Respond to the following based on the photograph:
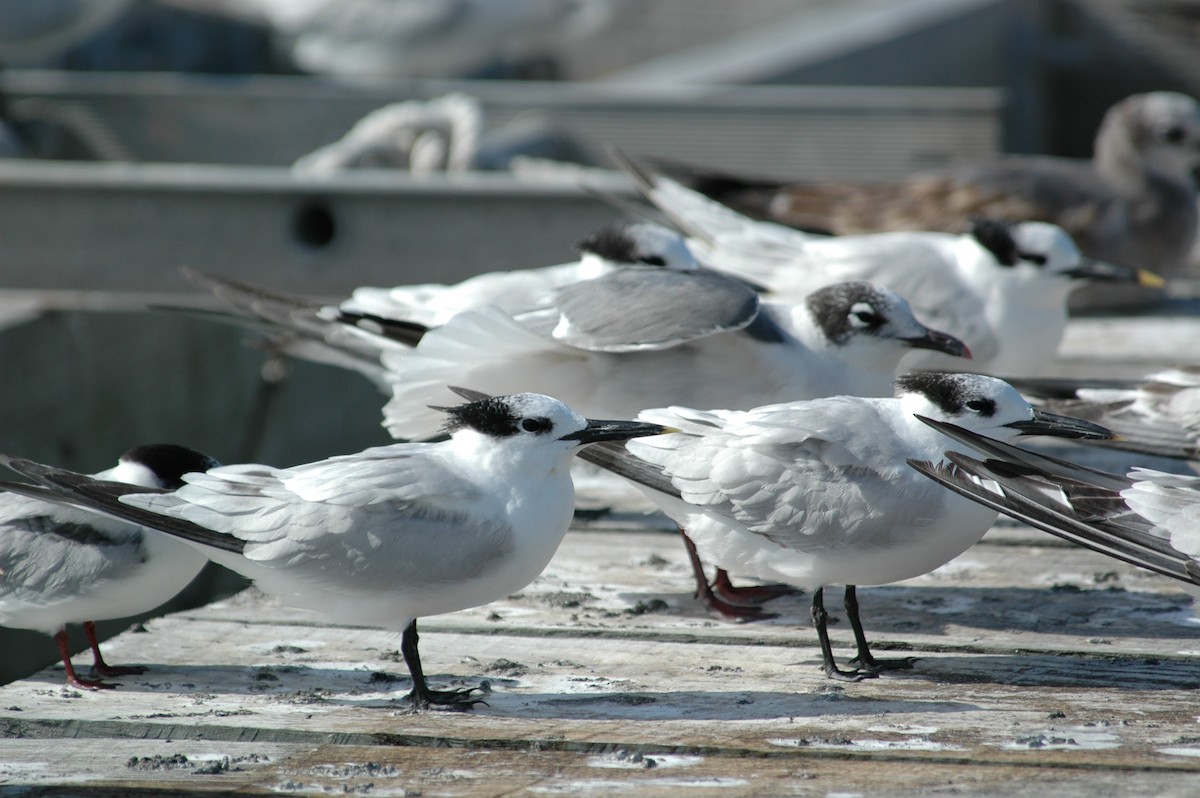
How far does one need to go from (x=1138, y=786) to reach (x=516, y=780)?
879mm

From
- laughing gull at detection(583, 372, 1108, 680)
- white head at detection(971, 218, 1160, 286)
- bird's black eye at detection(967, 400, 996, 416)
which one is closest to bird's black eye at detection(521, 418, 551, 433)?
laughing gull at detection(583, 372, 1108, 680)

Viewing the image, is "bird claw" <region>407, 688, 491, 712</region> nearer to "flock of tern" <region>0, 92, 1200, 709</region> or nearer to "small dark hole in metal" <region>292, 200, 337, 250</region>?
"flock of tern" <region>0, 92, 1200, 709</region>

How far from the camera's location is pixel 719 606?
10.2ft

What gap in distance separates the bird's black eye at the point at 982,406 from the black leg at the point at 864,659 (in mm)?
392

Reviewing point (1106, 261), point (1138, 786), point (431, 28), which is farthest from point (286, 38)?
point (1138, 786)

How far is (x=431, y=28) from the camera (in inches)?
386

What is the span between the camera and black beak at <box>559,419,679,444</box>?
266 centimetres

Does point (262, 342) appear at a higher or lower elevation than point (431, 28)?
lower

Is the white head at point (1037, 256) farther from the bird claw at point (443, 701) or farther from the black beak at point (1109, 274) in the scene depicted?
the bird claw at point (443, 701)

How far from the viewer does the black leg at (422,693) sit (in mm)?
2529

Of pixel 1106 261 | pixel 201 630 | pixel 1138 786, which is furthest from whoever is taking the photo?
pixel 1106 261

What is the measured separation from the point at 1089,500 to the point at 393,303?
1995mm

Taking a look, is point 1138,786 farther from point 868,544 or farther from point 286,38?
point 286,38

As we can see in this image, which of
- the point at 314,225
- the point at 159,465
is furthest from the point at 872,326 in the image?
the point at 314,225
